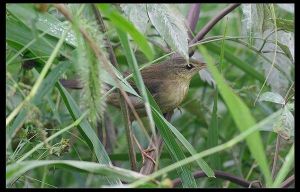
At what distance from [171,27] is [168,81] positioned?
189cm

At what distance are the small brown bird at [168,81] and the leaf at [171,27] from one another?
1518mm

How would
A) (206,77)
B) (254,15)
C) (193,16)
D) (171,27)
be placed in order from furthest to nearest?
(206,77), (193,16), (254,15), (171,27)

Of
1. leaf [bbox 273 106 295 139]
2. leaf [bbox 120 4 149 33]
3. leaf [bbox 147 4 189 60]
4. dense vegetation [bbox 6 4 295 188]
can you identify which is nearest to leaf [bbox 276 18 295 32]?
dense vegetation [bbox 6 4 295 188]

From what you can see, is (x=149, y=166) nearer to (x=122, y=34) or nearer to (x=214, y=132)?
(x=214, y=132)

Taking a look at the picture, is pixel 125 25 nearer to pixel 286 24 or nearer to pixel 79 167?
pixel 79 167

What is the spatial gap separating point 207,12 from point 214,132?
6.32 feet

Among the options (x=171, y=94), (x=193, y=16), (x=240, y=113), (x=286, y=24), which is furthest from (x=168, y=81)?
(x=240, y=113)

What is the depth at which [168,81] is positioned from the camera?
3.85 m

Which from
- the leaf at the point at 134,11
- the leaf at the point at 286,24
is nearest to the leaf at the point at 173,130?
the leaf at the point at 134,11

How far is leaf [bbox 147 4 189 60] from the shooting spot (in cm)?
193

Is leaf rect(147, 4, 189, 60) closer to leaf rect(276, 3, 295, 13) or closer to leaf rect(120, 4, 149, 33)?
leaf rect(120, 4, 149, 33)

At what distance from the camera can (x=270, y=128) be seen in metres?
2.57

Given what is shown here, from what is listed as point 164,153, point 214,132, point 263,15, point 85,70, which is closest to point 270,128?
point 214,132

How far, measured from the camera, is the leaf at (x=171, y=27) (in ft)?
6.34
